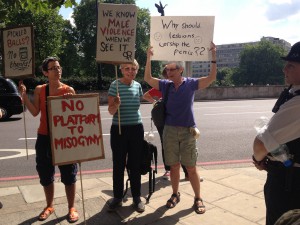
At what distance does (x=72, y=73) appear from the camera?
3922 cm

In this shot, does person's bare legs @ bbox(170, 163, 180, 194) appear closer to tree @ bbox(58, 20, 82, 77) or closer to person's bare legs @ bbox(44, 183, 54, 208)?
person's bare legs @ bbox(44, 183, 54, 208)

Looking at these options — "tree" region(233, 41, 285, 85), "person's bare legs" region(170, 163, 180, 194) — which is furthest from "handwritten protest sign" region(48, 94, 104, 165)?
"tree" region(233, 41, 285, 85)

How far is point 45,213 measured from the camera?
3.70 meters

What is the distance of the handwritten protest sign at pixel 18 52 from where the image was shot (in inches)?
148

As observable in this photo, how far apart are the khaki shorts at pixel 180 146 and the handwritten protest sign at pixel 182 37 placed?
920 mm

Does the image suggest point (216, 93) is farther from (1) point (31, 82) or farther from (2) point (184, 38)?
(2) point (184, 38)

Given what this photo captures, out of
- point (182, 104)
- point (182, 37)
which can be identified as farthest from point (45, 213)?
point (182, 37)

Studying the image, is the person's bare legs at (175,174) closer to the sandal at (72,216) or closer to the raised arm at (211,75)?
the raised arm at (211,75)

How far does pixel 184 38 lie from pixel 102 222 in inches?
95.6

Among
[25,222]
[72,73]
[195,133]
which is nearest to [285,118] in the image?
[195,133]

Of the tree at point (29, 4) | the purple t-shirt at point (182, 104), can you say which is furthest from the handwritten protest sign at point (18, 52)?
the purple t-shirt at point (182, 104)

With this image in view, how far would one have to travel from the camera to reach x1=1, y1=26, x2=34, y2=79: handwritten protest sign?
148 inches

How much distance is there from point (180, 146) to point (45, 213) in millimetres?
1765

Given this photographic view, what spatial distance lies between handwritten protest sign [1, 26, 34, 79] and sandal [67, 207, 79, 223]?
5.52ft
